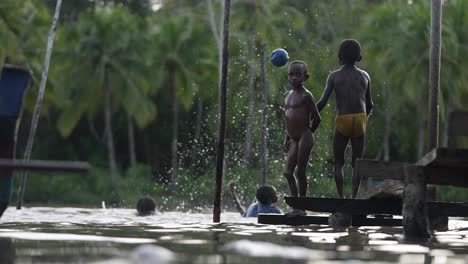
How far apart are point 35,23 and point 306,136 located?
31.1 metres

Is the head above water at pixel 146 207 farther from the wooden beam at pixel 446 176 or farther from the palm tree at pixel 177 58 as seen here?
the palm tree at pixel 177 58

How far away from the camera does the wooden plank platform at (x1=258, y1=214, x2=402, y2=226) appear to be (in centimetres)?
1034

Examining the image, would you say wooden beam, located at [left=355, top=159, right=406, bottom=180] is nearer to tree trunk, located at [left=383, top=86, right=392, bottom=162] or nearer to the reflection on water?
the reflection on water

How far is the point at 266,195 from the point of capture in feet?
43.8

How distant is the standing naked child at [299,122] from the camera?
10.8m

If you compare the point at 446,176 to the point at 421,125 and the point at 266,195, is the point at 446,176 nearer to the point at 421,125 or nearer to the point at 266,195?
the point at 266,195

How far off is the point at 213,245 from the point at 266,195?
624cm

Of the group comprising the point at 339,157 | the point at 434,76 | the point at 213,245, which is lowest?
the point at 213,245

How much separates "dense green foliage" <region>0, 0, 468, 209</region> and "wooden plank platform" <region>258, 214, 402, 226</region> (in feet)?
96.3

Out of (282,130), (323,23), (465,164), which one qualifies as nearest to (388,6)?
(323,23)

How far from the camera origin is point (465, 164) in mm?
8461

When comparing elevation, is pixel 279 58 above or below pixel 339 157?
above

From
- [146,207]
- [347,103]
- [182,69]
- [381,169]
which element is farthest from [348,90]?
[182,69]

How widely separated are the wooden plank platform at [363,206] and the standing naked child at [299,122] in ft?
2.94
